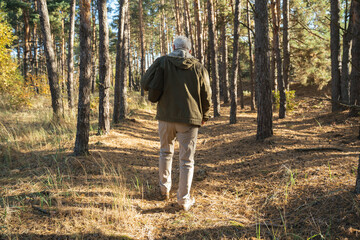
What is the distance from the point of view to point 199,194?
3.89 metres

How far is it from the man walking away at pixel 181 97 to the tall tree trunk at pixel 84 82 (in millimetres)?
2563

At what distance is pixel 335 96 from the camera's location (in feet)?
30.3

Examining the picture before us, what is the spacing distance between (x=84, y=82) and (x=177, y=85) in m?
3.02

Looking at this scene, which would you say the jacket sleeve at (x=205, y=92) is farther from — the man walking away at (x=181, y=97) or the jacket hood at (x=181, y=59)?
the jacket hood at (x=181, y=59)

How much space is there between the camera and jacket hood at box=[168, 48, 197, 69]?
124 inches

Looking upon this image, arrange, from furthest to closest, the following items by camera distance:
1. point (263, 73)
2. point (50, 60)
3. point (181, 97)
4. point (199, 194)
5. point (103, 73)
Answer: point (50, 60) → point (103, 73) → point (263, 73) → point (199, 194) → point (181, 97)

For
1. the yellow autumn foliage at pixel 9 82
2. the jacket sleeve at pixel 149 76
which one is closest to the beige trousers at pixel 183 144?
the jacket sleeve at pixel 149 76

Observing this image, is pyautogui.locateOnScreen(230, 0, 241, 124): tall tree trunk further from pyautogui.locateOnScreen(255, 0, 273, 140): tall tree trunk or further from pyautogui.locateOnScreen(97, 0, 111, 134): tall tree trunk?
pyautogui.locateOnScreen(97, 0, 111, 134): tall tree trunk

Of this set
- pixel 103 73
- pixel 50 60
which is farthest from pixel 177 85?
pixel 50 60

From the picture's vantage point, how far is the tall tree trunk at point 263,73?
6.37 metres

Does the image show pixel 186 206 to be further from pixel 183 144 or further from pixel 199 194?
pixel 183 144

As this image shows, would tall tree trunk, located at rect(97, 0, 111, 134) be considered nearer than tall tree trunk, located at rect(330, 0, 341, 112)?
Yes

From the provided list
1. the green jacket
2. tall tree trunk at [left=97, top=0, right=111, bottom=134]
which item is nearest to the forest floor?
the green jacket

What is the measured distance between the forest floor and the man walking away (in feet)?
2.09
